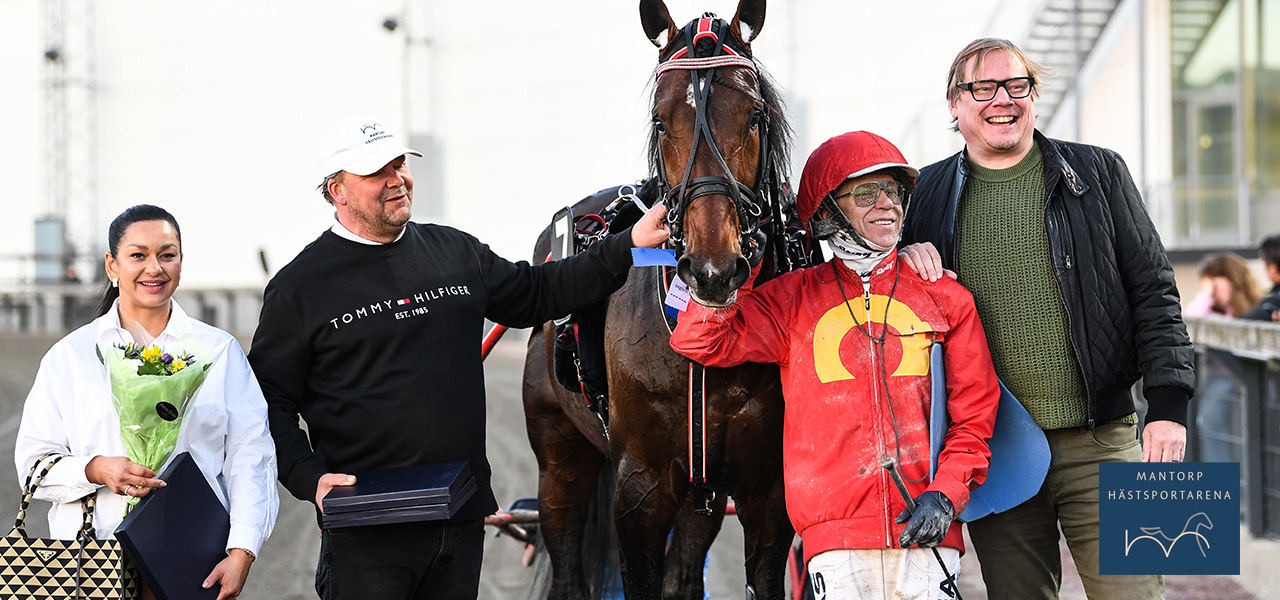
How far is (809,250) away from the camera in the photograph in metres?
2.81

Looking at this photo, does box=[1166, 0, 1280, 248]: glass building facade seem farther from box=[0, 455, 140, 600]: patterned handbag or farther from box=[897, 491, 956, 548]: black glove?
box=[0, 455, 140, 600]: patterned handbag

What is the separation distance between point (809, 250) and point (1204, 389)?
3.44 metres

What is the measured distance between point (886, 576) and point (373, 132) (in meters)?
1.53

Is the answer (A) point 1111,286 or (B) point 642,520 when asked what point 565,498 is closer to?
(B) point 642,520

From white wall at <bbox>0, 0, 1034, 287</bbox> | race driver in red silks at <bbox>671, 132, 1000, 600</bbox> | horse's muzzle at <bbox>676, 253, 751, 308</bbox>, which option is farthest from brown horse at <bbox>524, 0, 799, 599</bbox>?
white wall at <bbox>0, 0, 1034, 287</bbox>

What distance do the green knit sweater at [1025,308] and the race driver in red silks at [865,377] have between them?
0.24 meters

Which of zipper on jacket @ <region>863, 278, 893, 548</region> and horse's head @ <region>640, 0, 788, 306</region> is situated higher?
horse's head @ <region>640, 0, 788, 306</region>

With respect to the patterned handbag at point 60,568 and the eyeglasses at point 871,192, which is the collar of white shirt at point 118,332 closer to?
the patterned handbag at point 60,568

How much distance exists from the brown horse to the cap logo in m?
0.64

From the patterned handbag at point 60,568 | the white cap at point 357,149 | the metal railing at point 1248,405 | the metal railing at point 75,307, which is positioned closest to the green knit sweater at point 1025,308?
the white cap at point 357,149

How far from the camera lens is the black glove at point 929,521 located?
212 centimetres

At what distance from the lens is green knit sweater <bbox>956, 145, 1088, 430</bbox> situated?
2.58 m

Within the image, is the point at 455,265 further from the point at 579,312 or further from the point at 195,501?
the point at 195,501

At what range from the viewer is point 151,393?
2129 millimetres
